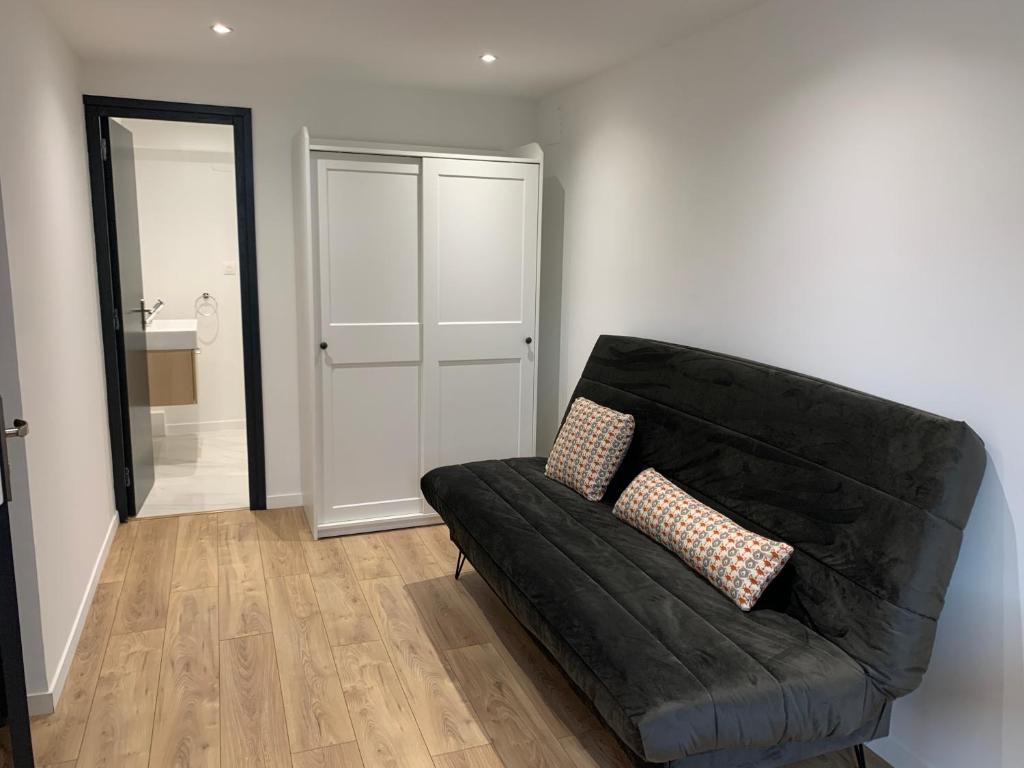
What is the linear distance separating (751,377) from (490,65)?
1.90m

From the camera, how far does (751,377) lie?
2445 millimetres

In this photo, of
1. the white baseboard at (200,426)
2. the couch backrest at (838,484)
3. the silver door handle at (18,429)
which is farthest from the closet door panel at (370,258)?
the white baseboard at (200,426)

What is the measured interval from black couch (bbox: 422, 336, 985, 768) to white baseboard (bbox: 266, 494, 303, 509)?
1.78m

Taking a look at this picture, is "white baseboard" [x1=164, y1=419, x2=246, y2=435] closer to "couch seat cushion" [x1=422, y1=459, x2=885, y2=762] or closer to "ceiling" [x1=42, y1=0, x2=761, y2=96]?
"ceiling" [x1=42, y1=0, x2=761, y2=96]

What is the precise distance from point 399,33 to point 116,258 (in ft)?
5.89

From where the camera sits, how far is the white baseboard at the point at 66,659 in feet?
7.47

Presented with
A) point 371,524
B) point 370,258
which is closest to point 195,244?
point 370,258

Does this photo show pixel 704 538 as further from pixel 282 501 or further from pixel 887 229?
pixel 282 501

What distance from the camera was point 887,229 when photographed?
2113 millimetres

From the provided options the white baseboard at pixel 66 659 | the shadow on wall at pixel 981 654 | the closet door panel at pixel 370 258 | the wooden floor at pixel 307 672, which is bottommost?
the wooden floor at pixel 307 672

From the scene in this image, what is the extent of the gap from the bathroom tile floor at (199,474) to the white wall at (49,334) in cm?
73

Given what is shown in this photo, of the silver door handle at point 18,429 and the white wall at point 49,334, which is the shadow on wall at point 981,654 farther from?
the white wall at point 49,334

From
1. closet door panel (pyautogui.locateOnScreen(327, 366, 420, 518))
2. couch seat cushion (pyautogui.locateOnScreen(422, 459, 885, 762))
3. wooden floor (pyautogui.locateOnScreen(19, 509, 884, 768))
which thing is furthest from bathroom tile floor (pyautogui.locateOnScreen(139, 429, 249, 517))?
couch seat cushion (pyautogui.locateOnScreen(422, 459, 885, 762))

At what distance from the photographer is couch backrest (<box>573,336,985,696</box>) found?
1.81m
